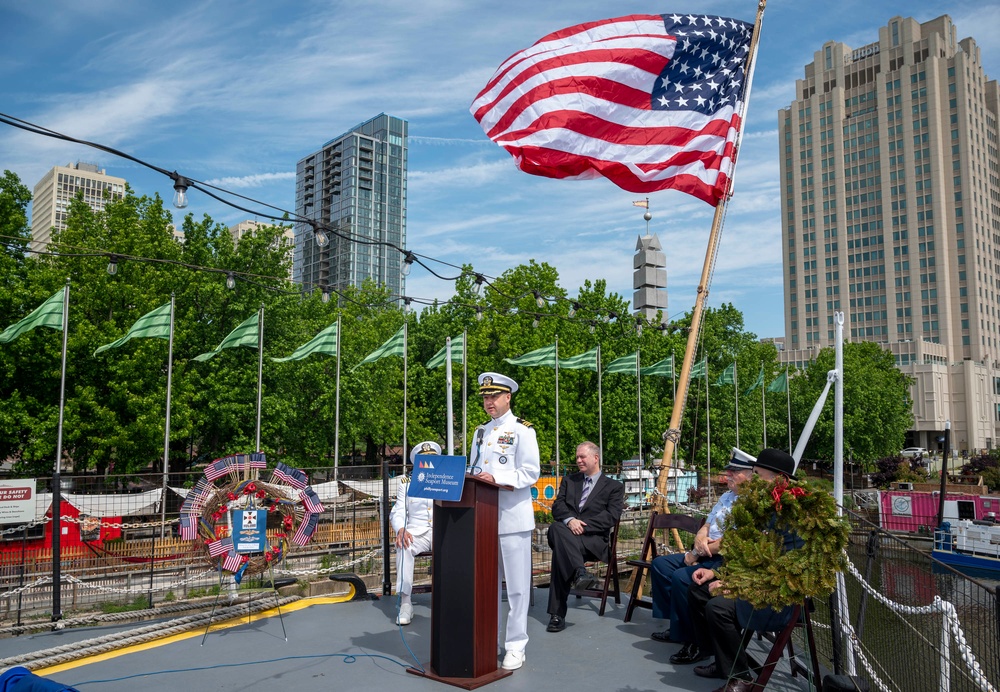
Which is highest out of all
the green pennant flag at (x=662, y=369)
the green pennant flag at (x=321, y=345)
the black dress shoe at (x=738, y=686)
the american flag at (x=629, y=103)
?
the american flag at (x=629, y=103)

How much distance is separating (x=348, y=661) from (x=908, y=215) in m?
98.6

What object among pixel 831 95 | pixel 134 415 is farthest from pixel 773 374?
pixel 831 95

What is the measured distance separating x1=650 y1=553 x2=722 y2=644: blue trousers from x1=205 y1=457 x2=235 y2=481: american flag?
3727 mm

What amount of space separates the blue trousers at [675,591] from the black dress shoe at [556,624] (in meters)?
0.78

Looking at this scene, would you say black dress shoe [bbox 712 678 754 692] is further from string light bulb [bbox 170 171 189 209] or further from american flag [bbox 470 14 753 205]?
string light bulb [bbox 170 171 189 209]

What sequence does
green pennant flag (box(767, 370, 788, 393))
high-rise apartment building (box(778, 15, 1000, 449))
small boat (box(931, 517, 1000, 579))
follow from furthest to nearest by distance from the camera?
high-rise apartment building (box(778, 15, 1000, 449)) < green pennant flag (box(767, 370, 788, 393)) < small boat (box(931, 517, 1000, 579))

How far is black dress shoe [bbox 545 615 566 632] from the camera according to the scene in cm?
628

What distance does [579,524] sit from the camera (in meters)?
6.61

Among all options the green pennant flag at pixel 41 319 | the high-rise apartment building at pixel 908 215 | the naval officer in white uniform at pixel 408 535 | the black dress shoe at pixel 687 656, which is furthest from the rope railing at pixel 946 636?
the high-rise apartment building at pixel 908 215

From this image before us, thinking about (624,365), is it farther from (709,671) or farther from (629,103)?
(709,671)

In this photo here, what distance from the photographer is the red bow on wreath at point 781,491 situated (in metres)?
4.08

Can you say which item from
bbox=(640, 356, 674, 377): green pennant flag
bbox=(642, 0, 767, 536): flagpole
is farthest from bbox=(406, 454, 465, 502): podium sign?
bbox=(640, 356, 674, 377): green pennant flag

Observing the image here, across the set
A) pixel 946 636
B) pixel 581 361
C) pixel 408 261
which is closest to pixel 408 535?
pixel 946 636

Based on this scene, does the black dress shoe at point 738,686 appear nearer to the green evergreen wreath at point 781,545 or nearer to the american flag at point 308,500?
the green evergreen wreath at point 781,545
